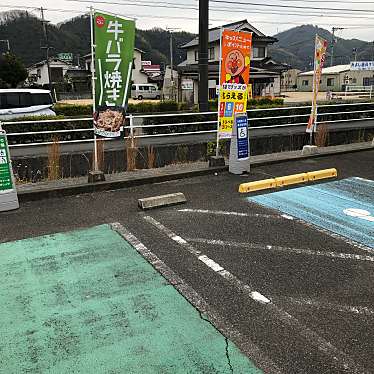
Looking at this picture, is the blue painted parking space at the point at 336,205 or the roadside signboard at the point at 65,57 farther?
the roadside signboard at the point at 65,57

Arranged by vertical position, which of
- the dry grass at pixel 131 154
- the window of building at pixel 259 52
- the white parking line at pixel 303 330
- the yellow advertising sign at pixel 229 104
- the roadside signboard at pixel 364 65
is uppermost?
the window of building at pixel 259 52

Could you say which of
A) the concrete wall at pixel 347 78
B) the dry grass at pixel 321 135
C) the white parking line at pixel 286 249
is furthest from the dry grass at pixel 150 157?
the concrete wall at pixel 347 78

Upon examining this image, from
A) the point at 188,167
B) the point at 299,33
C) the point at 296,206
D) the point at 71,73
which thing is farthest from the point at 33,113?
the point at 299,33

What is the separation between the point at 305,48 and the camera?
161875 millimetres

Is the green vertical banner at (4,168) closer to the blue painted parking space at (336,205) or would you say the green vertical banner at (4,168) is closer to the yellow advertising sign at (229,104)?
the blue painted parking space at (336,205)

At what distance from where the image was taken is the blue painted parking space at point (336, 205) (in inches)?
186

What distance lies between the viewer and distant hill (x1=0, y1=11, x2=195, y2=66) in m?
76.5

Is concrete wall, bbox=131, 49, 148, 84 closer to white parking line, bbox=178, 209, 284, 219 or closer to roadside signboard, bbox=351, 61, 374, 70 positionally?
roadside signboard, bbox=351, 61, 374, 70

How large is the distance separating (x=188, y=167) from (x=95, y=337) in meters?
5.44

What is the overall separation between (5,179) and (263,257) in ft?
12.9

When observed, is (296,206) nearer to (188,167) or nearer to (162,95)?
(188,167)

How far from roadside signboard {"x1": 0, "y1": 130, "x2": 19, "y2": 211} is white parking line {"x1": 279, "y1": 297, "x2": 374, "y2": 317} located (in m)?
4.27

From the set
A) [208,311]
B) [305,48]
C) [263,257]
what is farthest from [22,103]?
[305,48]

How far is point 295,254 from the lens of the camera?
404cm
